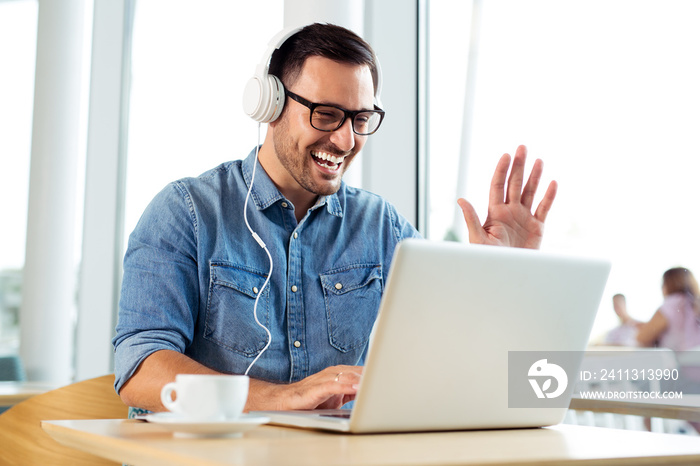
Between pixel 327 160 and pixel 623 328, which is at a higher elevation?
pixel 327 160

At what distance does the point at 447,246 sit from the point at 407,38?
6.46 feet

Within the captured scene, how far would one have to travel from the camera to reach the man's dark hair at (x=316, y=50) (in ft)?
5.18

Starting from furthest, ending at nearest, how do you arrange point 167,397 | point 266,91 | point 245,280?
1. point 266,91
2. point 245,280
3. point 167,397

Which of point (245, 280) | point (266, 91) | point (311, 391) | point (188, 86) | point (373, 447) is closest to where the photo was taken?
point (373, 447)

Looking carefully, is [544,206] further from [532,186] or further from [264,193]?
[264,193]

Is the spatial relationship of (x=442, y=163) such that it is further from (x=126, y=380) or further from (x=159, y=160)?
(x=159, y=160)

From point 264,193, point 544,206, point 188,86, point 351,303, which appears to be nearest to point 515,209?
point 544,206

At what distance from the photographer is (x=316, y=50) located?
5.18 ft

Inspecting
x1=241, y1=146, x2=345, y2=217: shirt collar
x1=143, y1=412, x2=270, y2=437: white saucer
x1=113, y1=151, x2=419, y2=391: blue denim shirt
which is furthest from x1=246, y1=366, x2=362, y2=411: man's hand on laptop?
x1=241, y1=146, x2=345, y2=217: shirt collar

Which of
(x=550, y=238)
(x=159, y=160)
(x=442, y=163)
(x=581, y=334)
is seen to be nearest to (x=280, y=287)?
(x=581, y=334)

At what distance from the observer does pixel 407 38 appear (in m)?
2.62

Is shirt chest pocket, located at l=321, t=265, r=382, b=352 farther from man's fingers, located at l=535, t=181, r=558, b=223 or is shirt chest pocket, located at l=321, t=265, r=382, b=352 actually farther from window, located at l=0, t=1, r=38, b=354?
window, located at l=0, t=1, r=38, b=354

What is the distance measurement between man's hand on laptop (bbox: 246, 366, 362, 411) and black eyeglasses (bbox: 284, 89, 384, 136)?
0.64 metres

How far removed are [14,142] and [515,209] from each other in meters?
3.91
